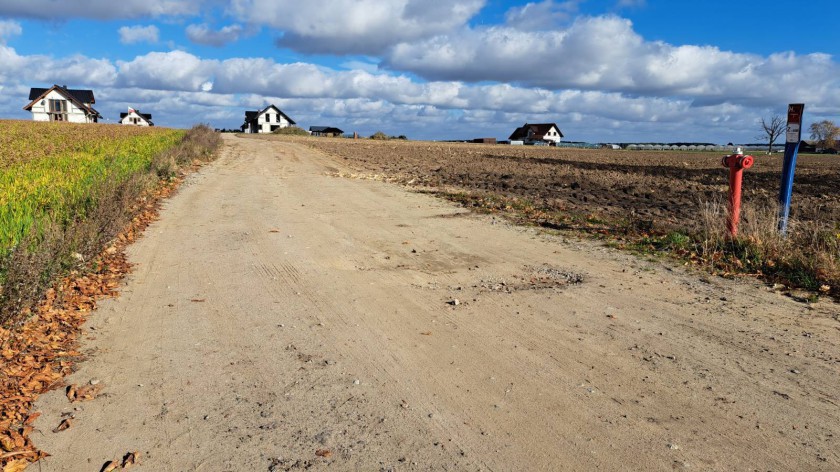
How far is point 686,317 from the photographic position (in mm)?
5988

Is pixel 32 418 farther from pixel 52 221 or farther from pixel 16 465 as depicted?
pixel 52 221

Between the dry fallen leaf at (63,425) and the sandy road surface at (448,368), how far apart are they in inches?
3.1

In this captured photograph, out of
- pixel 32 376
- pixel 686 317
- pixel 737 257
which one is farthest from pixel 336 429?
pixel 737 257

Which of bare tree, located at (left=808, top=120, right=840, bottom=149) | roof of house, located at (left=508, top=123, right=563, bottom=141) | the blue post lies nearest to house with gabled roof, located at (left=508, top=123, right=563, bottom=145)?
roof of house, located at (left=508, top=123, right=563, bottom=141)

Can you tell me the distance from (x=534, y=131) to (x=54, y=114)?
296ft

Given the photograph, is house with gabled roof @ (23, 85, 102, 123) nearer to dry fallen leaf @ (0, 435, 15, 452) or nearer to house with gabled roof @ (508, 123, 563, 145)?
house with gabled roof @ (508, 123, 563, 145)

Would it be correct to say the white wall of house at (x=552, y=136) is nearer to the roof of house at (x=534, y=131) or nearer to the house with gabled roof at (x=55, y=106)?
the roof of house at (x=534, y=131)

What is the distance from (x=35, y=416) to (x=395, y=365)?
7.90 ft

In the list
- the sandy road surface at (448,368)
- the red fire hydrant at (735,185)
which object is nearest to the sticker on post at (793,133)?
the red fire hydrant at (735,185)

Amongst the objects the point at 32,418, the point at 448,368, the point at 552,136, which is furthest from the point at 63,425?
the point at 552,136

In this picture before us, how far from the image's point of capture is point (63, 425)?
386 centimetres

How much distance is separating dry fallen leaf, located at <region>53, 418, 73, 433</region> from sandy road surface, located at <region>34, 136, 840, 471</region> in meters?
0.08

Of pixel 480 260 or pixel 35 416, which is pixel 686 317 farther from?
pixel 35 416

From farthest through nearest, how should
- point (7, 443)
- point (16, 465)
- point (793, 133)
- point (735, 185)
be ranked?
point (735, 185), point (793, 133), point (7, 443), point (16, 465)
